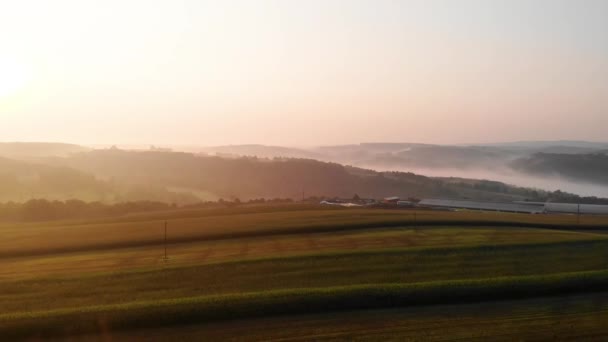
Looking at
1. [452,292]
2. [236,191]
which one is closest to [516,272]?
[452,292]

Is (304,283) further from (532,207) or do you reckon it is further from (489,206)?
(532,207)

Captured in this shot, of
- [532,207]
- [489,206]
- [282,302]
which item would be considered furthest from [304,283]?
[532,207]

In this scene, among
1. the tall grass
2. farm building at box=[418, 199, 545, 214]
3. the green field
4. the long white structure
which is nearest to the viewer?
the green field

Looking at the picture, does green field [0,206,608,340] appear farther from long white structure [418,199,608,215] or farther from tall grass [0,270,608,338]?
long white structure [418,199,608,215]

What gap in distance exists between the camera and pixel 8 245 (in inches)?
1708

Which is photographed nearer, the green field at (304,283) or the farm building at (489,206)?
the green field at (304,283)

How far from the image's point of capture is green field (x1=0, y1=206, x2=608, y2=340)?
22469 millimetres

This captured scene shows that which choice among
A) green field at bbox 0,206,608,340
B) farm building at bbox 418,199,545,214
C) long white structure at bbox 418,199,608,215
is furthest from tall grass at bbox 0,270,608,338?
long white structure at bbox 418,199,608,215

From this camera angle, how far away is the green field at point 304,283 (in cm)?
2247

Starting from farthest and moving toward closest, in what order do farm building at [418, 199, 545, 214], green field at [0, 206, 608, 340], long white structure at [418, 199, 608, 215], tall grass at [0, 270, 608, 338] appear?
farm building at [418, 199, 545, 214]
long white structure at [418, 199, 608, 215]
tall grass at [0, 270, 608, 338]
green field at [0, 206, 608, 340]

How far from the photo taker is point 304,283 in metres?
28.8

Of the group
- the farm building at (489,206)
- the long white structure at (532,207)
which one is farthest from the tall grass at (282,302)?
the long white structure at (532,207)

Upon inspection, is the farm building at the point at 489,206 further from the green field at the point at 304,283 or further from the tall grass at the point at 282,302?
the tall grass at the point at 282,302

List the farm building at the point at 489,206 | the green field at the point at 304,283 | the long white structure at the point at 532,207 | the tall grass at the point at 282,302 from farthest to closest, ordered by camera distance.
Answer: the farm building at the point at 489,206
the long white structure at the point at 532,207
the tall grass at the point at 282,302
the green field at the point at 304,283
